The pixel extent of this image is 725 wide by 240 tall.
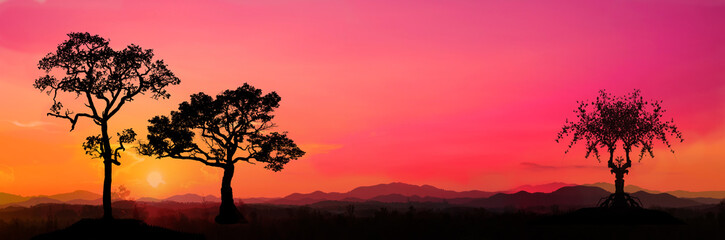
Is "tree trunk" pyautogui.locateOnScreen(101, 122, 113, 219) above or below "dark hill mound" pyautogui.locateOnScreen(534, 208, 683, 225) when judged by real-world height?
above

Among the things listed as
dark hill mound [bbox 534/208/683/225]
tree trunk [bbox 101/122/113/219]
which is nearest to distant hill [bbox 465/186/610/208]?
dark hill mound [bbox 534/208/683/225]

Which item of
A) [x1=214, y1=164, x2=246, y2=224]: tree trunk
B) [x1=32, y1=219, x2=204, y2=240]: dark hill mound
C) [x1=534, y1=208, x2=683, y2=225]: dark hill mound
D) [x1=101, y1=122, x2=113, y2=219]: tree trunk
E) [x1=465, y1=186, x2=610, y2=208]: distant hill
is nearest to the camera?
[x1=32, y1=219, x2=204, y2=240]: dark hill mound

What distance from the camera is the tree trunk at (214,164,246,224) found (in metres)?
46.0

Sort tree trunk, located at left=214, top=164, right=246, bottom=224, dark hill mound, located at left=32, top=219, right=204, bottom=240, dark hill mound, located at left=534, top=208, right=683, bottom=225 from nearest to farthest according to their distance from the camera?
1. dark hill mound, located at left=32, top=219, right=204, bottom=240
2. dark hill mound, located at left=534, top=208, right=683, bottom=225
3. tree trunk, located at left=214, top=164, right=246, bottom=224

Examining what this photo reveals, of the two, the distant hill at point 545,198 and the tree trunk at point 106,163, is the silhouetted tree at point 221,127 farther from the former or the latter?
the distant hill at point 545,198

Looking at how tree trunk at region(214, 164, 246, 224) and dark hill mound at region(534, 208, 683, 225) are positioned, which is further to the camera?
tree trunk at region(214, 164, 246, 224)

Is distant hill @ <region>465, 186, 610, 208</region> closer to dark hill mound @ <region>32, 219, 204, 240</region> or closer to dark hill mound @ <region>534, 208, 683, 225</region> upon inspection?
dark hill mound @ <region>534, 208, 683, 225</region>

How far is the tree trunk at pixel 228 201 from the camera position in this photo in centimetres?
4597

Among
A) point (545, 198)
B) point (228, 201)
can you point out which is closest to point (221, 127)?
point (228, 201)

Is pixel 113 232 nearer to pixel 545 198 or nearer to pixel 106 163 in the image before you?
pixel 106 163

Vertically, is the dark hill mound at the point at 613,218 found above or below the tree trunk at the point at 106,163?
below

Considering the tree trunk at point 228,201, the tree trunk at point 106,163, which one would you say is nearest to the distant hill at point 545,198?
the tree trunk at point 228,201

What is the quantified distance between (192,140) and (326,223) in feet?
45.5

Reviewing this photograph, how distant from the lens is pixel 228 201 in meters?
46.5
